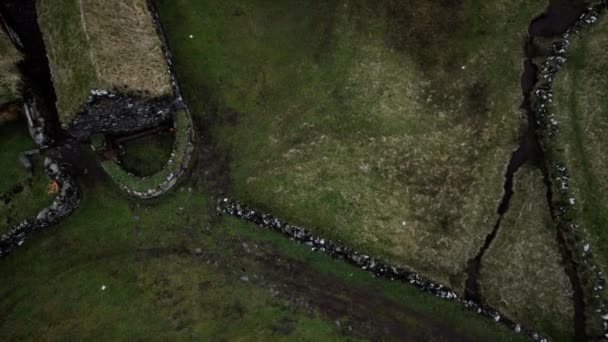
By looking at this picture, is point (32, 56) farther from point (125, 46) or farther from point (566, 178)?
point (566, 178)

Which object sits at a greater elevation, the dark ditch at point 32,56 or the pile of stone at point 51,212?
the dark ditch at point 32,56

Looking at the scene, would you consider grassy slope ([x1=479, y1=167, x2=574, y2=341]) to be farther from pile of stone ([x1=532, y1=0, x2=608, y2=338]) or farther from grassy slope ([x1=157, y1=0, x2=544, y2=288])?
A: grassy slope ([x1=157, y1=0, x2=544, y2=288])

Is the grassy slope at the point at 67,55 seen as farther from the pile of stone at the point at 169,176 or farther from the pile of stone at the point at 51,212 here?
the pile of stone at the point at 169,176

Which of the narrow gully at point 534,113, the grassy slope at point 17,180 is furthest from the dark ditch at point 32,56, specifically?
the narrow gully at point 534,113

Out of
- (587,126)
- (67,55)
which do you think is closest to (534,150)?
(587,126)

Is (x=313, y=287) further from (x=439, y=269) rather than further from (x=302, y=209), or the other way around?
(x=439, y=269)

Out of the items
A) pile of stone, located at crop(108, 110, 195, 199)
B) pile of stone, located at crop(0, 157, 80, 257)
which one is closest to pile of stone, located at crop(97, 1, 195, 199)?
pile of stone, located at crop(108, 110, 195, 199)
